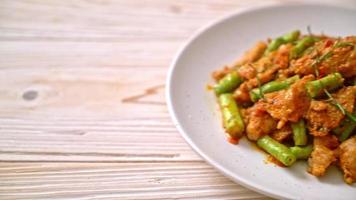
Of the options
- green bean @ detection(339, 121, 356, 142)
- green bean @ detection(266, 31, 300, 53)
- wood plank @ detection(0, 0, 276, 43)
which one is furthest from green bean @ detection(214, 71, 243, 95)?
wood plank @ detection(0, 0, 276, 43)

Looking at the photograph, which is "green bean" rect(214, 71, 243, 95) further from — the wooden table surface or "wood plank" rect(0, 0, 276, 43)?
"wood plank" rect(0, 0, 276, 43)

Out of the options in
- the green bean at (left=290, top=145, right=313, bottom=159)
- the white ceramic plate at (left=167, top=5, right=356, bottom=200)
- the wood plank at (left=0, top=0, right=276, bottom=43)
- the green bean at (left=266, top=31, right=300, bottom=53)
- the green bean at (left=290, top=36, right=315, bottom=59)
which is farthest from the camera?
the wood plank at (left=0, top=0, right=276, bottom=43)

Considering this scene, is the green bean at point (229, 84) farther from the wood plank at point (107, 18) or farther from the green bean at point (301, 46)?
the wood plank at point (107, 18)

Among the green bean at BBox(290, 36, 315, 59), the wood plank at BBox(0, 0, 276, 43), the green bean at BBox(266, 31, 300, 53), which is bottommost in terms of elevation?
the wood plank at BBox(0, 0, 276, 43)

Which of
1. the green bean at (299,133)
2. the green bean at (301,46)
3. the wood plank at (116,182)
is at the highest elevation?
the green bean at (301,46)

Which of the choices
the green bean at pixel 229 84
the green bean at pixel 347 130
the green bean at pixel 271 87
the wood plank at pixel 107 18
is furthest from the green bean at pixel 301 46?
the wood plank at pixel 107 18

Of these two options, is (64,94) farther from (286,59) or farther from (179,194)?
(286,59)
